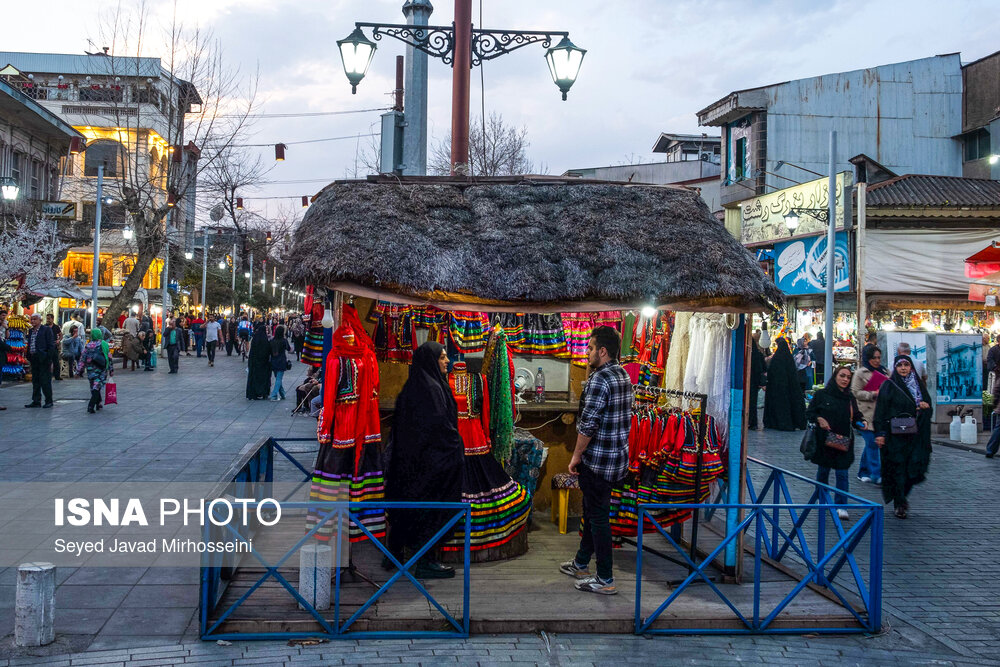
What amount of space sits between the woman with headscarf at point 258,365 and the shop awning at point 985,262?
48.6ft

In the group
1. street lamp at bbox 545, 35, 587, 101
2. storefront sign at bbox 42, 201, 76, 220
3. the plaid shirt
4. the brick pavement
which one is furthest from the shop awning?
storefront sign at bbox 42, 201, 76, 220

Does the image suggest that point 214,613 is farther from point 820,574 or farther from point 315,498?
point 820,574

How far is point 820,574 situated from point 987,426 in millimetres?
13457

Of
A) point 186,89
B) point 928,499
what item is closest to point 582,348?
point 928,499

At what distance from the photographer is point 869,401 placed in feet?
36.6

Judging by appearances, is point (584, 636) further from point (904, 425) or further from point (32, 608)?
point (904, 425)

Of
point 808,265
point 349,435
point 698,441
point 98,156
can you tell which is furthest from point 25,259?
point 698,441

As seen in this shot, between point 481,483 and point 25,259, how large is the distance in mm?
23356

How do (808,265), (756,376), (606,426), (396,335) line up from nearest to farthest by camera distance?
(606,426), (396,335), (756,376), (808,265)

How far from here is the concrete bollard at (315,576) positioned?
5.57 m

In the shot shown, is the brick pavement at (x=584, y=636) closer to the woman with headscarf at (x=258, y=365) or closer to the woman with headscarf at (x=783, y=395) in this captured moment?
the woman with headscarf at (x=783, y=395)

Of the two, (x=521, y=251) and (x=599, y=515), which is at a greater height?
(x=521, y=251)

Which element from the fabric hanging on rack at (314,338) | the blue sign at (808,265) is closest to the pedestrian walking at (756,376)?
the blue sign at (808,265)

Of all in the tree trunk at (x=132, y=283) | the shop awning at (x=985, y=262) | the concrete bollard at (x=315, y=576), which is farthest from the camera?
the tree trunk at (x=132, y=283)
